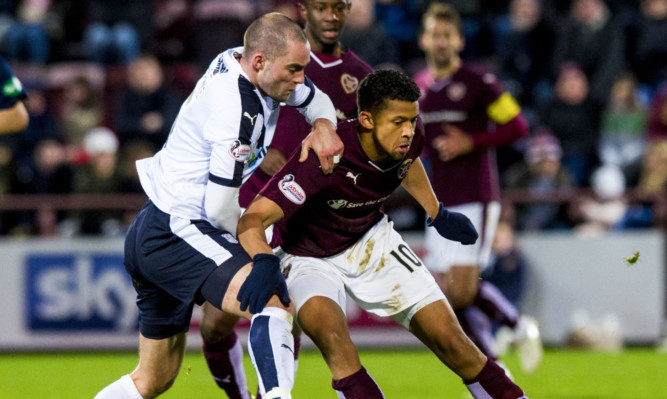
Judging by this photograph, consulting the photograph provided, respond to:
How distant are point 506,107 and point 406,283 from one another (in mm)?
3365

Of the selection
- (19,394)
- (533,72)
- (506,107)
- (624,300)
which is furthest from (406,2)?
(19,394)

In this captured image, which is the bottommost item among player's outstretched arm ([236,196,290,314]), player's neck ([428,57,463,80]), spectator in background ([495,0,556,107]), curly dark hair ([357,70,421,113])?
player's outstretched arm ([236,196,290,314])

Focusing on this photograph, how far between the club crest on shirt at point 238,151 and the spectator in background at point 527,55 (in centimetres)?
905

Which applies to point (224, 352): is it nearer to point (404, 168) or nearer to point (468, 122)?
→ point (404, 168)

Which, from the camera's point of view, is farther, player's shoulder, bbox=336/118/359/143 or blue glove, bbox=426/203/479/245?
blue glove, bbox=426/203/479/245

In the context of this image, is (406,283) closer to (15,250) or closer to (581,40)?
(15,250)

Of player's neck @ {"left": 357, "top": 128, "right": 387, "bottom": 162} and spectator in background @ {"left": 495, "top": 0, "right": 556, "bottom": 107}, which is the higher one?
spectator in background @ {"left": 495, "top": 0, "right": 556, "bottom": 107}

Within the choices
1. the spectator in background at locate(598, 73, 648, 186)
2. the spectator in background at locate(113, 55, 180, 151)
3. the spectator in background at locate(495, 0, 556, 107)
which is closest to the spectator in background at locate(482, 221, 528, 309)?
the spectator in background at locate(598, 73, 648, 186)

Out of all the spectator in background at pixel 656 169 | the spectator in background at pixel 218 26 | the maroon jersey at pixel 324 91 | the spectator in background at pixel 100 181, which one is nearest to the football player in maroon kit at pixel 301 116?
the maroon jersey at pixel 324 91

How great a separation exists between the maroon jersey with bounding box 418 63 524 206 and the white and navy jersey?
3155 mm

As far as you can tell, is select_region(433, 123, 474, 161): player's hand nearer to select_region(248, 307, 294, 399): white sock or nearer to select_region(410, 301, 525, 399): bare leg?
select_region(410, 301, 525, 399): bare leg

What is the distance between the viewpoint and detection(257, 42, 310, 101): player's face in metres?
4.82

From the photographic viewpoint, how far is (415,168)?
5551 mm

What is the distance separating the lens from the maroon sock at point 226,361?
613cm
